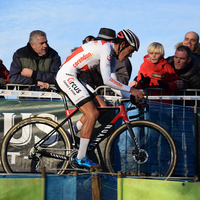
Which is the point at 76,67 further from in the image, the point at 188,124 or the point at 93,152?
the point at 188,124

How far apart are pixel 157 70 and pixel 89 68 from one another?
1.83m

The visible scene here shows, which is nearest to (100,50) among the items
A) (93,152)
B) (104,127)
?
(104,127)

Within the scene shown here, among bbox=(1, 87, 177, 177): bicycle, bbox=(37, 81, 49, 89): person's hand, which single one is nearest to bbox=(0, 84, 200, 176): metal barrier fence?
bbox=(37, 81, 49, 89): person's hand

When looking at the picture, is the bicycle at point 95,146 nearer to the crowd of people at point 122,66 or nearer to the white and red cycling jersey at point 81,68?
the white and red cycling jersey at point 81,68

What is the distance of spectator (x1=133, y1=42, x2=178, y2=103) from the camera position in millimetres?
7246

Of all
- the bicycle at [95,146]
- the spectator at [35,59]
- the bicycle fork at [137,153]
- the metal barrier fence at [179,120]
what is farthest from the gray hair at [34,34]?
the bicycle fork at [137,153]

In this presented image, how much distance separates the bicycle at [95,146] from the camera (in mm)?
6129

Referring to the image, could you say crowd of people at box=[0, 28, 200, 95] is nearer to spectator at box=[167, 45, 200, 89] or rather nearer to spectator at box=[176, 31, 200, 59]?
spectator at box=[167, 45, 200, 89]

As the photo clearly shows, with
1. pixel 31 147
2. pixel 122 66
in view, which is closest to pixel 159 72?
pixel 122 66

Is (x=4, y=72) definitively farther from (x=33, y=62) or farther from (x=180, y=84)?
(x=180, y=84)

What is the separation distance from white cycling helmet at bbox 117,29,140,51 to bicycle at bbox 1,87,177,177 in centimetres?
92

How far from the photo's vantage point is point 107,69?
19.1 ft

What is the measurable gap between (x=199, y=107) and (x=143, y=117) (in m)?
0.91

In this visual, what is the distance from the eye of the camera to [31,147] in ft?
22.3
